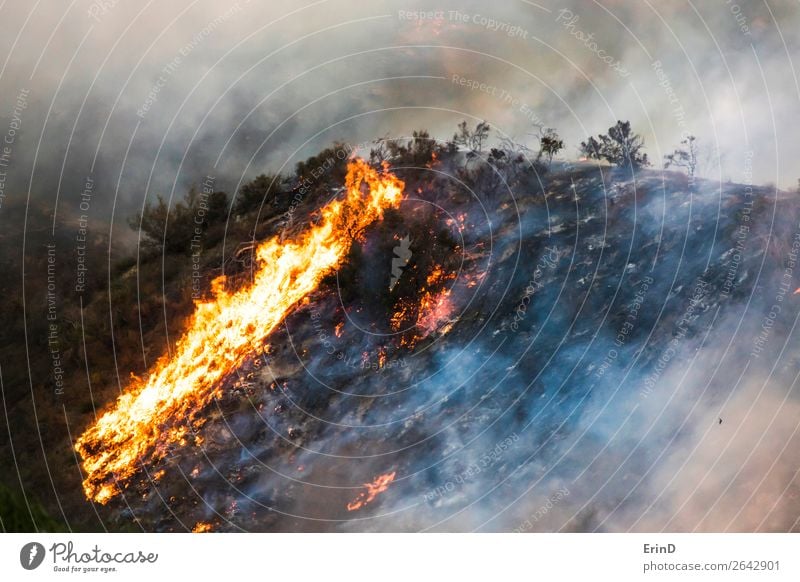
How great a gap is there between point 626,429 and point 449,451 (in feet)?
4.85

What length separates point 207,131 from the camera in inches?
217

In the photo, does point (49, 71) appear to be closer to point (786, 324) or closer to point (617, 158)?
point (617, 158)

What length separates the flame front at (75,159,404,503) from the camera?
541 cm

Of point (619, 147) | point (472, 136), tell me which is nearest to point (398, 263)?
point (472, 136)

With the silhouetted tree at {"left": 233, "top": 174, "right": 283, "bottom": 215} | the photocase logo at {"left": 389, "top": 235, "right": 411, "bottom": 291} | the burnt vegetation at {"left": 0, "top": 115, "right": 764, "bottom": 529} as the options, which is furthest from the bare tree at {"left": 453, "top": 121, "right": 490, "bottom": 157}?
the silhouetted tree at {"left": 233, "top": 174, "right": 283, "bottom": 215}

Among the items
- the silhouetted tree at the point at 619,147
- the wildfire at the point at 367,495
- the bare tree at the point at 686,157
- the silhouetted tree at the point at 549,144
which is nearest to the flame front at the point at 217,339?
the silhouetted tree at the point at 549,144

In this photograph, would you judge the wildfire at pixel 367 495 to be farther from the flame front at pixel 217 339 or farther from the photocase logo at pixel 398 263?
the photocase logo at pixel 398 263

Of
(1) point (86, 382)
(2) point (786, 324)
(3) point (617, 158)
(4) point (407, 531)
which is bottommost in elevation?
(4) point (407, 531)

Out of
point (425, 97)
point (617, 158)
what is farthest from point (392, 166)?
point (617, 158)

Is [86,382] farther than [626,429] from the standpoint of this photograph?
No

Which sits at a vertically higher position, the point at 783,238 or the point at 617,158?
the point at 617,158
